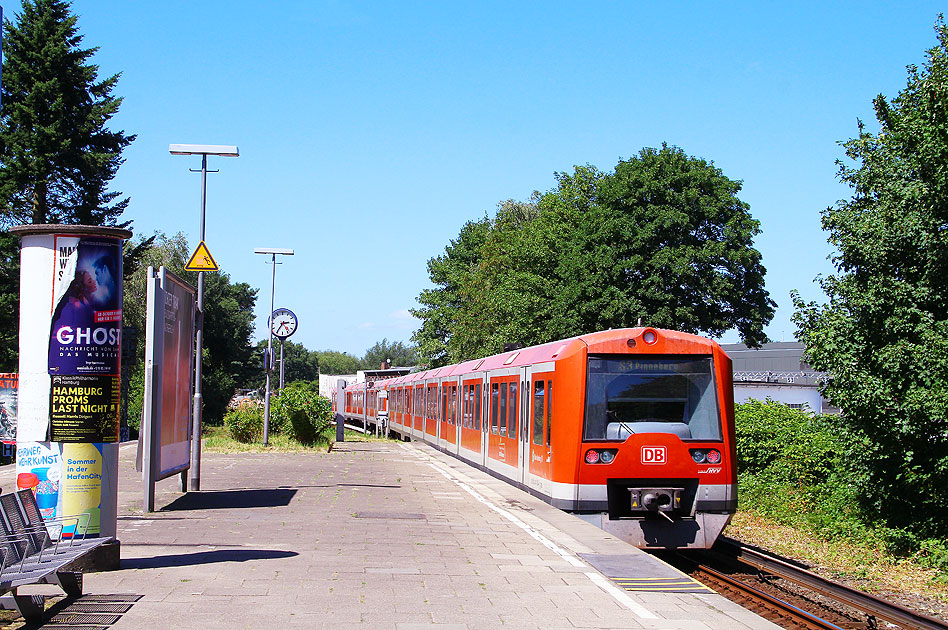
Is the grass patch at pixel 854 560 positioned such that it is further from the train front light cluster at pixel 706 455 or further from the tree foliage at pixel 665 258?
the tree foliage at pixel 665 258

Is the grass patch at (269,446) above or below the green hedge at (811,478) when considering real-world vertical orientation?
below

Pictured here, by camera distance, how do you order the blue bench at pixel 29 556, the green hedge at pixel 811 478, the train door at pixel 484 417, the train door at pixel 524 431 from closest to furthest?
the blue bench at pixel 29 556
the green hedge at pixel 811 478
the train door at pixel 524 431
the train door at pixel 484 417

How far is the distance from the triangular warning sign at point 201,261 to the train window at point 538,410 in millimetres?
5963

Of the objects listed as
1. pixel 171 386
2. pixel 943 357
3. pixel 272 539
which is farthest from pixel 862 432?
pixel 171 386

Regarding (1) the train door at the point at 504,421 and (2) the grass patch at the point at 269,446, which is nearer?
(1) the train door at the point at 504,421

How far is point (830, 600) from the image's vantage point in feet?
34.6

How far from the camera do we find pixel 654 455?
12.3m

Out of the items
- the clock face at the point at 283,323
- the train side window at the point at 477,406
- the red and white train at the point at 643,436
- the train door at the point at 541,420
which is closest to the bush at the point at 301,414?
the clock face at the point at 283,323

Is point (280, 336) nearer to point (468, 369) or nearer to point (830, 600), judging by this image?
point (468, 369)

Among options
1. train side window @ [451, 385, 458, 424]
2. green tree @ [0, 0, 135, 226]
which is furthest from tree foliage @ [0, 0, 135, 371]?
train side window @ [451, 385, 458, 424]

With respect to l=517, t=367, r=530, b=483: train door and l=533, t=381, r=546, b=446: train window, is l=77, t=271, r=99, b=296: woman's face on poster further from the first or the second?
l=517, t=367, r=530, b=483: train door

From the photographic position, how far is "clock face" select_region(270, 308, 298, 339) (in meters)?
32.2

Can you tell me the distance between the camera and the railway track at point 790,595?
30.1 ft

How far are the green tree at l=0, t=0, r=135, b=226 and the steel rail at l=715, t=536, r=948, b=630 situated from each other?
33.1 metres
